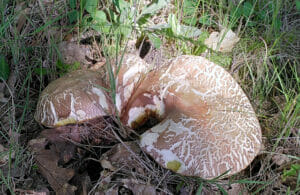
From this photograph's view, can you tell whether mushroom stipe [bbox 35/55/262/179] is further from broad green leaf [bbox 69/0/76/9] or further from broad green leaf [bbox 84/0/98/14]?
broad green leaf [bbox 69/0/76/9]

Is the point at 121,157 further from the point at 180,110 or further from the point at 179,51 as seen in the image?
the point at 179,51

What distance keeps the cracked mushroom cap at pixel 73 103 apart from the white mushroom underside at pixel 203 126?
1.66 feet

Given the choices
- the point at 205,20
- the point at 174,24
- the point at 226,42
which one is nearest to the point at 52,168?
the point at 174,24

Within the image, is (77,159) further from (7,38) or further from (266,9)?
(266,9)

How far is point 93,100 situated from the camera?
2.46 m

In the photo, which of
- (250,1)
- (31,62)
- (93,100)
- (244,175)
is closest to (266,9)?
(250,1)

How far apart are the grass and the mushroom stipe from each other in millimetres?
254

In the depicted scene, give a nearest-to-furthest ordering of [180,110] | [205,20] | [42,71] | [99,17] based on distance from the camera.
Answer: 1. [180,110]
2. [42,71]
3. [99,17]
4. [205,20]

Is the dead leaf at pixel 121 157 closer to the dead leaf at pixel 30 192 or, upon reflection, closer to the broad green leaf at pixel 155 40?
the dead leaf at pixel 30 192

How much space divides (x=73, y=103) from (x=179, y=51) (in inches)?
57.2

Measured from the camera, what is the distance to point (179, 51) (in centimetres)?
326

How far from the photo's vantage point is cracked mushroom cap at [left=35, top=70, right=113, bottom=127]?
95.0 inches

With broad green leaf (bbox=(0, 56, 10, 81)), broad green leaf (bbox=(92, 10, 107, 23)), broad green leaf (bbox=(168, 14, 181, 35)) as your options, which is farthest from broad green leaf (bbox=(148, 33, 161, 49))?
broad green leaf (bbox=(0, 56, 10, 81))

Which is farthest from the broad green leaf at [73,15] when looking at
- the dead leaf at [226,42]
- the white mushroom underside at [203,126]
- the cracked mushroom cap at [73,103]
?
the dead leaf at [226,42]
